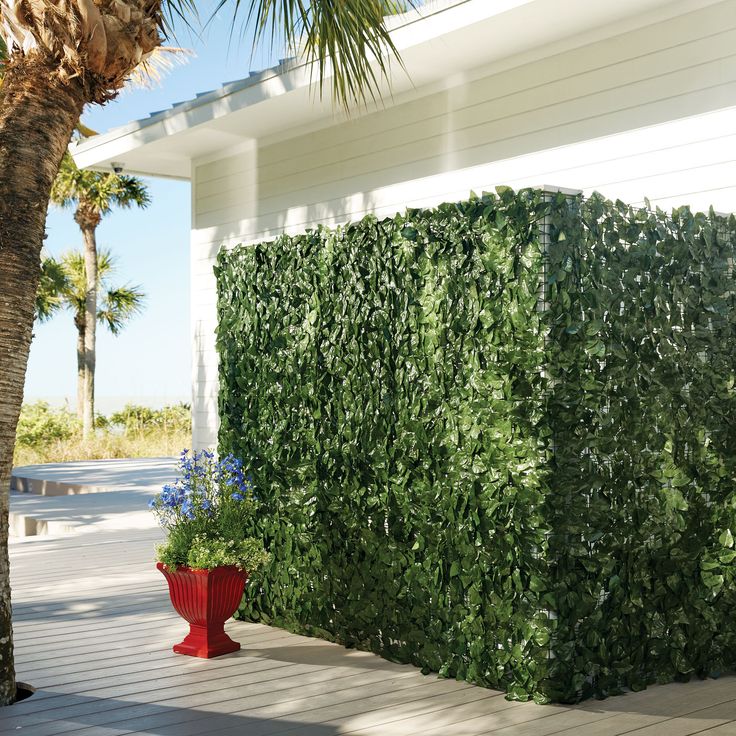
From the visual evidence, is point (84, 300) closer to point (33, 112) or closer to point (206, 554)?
point (206, 554)

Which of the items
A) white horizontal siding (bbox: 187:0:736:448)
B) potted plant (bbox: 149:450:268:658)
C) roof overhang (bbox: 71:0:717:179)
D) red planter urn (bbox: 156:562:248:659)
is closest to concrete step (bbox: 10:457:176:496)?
roof overhang (bbox: 71:0:717:179)

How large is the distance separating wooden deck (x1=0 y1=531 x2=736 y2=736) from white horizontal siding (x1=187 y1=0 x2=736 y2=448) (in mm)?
3044

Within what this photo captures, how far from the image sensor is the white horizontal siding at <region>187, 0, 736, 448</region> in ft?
19.4

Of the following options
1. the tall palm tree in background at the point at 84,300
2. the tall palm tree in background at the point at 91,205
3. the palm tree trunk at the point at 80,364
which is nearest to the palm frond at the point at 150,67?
the tall palm tree in background at the point at 91,205

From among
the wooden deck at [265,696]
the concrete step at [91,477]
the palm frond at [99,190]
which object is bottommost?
the wooden deck at [265,696]

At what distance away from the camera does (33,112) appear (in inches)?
189

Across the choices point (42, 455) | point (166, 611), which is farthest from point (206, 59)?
point (166, 611)

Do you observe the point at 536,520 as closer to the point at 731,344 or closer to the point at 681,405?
the point at 681,405

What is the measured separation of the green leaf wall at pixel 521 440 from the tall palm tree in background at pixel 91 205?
17993mm

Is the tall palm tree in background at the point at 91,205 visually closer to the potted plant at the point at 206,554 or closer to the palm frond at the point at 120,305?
the palm frond at the point at 120,305

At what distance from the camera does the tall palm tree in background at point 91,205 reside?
2280 centimetres

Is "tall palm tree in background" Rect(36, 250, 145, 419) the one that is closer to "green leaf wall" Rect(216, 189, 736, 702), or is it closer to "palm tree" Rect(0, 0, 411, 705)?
"green leaf wall" Rect(216, 189, 736, 702)

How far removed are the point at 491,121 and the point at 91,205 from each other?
59.7ft

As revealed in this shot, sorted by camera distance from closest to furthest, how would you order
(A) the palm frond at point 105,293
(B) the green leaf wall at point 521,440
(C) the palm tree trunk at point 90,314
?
1. (B) the green leaf wall at point 521,440
2. (C) the palm tree trunk at point 90,314
3. (A) the palm frond at point 105,293
